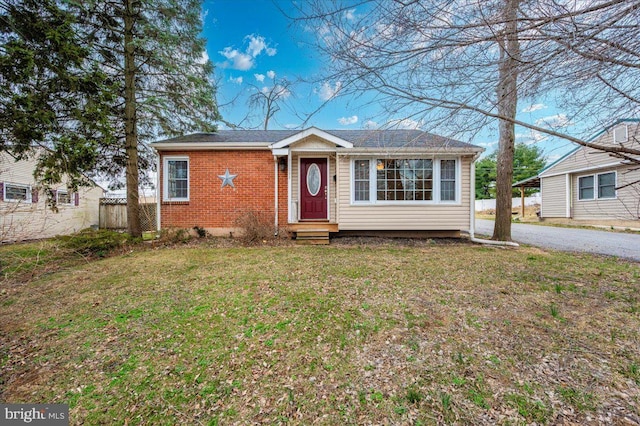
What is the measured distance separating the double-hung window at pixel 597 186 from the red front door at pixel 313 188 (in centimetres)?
1457

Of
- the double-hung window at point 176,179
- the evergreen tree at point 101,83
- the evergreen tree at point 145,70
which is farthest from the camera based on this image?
the double-hung window at point 176,179

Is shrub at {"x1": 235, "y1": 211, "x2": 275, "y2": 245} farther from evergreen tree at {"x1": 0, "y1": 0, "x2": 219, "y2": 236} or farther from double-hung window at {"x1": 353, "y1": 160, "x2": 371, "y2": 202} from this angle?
evergreen tree at {"x1": 0, "y1": 0, "x2": 219, "y2": 236}

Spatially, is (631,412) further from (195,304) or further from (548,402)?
(195,304)

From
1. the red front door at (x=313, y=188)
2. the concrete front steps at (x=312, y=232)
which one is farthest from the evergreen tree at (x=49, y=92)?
the concrete front steps at (x=312, y=232)

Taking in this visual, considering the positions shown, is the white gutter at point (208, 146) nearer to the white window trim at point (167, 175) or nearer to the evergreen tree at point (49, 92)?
the white window trim at point (167, 175)

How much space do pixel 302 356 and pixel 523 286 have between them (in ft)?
12.4

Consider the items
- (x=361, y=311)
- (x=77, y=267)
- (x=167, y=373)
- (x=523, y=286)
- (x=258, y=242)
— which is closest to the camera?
(x=167, y=373)

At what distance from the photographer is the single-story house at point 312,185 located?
26.3ft

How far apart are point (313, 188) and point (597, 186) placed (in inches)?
624

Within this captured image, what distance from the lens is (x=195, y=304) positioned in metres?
3.54

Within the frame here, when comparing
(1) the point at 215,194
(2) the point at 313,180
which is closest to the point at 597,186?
(2) the point at 313,180

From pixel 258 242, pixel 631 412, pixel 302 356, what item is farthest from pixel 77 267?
pixel 631 412

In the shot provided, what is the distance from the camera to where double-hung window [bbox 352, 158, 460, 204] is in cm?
806

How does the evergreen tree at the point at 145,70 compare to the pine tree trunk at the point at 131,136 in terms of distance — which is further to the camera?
the pine tree trunk at the point at 131,136
